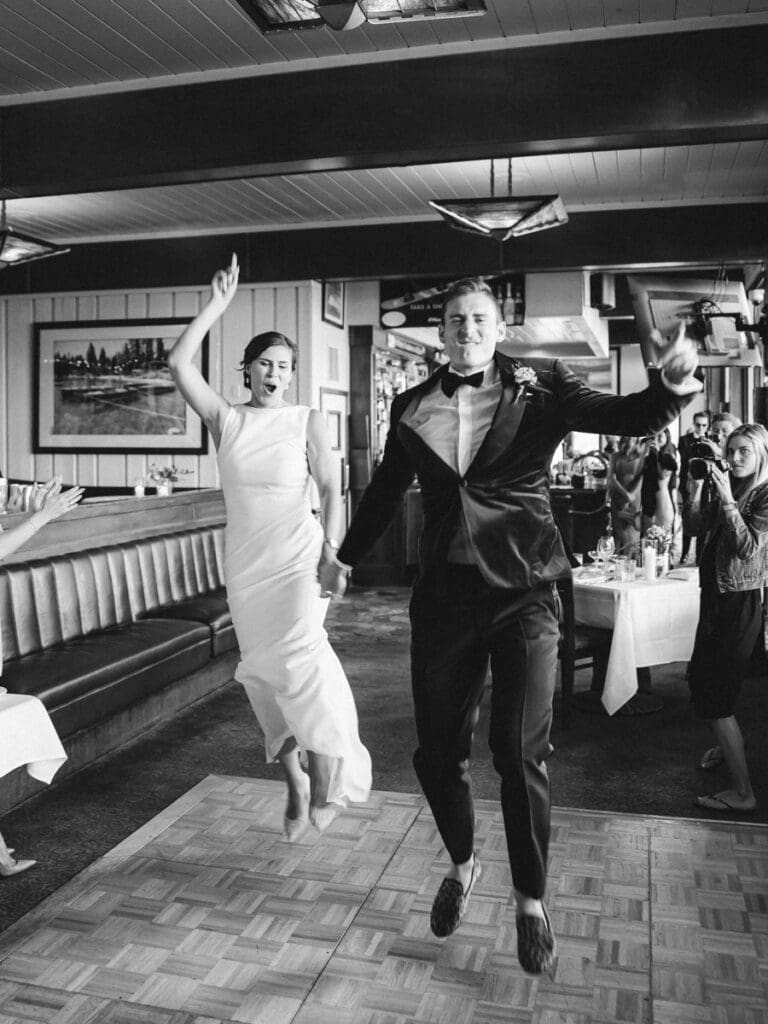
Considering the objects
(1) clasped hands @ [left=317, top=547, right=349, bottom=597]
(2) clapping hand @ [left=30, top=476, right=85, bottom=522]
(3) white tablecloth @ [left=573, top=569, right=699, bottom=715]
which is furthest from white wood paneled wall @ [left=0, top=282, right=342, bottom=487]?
(1) clasped hands @ [left=317, top=547, right=349, bottom=597]

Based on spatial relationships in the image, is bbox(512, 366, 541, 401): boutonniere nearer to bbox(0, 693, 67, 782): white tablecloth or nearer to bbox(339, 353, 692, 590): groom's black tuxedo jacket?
bbox(339, 353, 692, 590): groom's black tuxedo jacket

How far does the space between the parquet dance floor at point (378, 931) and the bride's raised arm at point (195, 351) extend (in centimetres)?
150

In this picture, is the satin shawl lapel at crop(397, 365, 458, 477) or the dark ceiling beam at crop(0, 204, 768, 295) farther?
the dark ceiling beam at crop(0, 204, 768, 295)

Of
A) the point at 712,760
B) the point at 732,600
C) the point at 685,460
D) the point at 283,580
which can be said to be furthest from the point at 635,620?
the point at 685,460

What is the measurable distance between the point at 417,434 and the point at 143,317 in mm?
7830

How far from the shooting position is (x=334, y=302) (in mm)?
9852

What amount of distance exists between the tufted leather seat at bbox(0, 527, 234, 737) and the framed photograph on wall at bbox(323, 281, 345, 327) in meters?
3.92

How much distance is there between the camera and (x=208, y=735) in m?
4.91

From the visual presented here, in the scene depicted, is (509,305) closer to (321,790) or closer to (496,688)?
→ (321,790)

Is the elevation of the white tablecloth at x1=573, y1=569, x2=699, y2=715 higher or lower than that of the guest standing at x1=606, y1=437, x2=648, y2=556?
lower

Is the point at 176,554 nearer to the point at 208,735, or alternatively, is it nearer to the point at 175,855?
the point at 208,735

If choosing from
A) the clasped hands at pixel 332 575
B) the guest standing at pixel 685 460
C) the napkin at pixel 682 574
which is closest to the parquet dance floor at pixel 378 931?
the clasped hands at pixel 332 575

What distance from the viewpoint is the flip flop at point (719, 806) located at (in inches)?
148

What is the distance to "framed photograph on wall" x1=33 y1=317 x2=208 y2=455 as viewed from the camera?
9.64m
